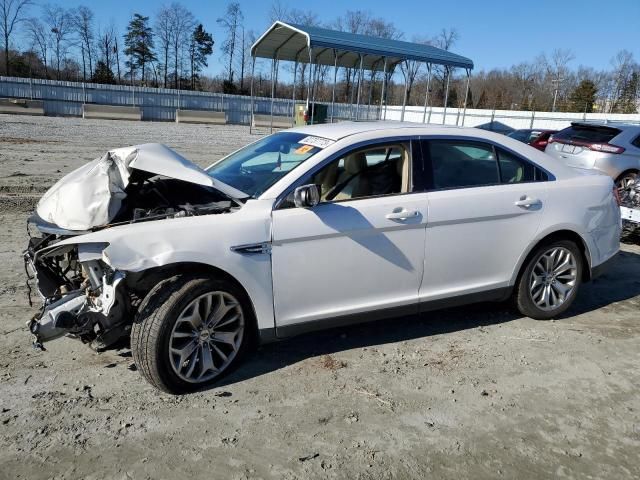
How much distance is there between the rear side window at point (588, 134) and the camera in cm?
1030

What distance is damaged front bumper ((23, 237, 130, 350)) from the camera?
3.18 metres

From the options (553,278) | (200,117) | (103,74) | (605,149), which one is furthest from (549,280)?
(103,74)

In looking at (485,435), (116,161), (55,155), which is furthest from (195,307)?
(55,155)

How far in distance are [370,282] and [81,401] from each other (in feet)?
6.75

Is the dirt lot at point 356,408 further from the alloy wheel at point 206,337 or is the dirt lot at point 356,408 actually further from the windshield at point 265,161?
the windshield at point 265,161

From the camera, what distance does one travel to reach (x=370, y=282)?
3.89m

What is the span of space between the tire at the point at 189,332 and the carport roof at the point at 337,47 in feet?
51.9

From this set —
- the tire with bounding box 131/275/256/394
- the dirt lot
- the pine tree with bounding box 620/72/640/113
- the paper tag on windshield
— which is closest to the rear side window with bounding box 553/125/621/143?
the dirt lot

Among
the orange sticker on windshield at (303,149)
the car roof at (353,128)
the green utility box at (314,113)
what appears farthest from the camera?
the green utility box at (314,113)

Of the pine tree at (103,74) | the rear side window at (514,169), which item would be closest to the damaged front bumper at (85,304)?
the rear side window at (514,169)

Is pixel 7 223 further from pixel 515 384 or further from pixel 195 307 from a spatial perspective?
Answer: pixel 515 384

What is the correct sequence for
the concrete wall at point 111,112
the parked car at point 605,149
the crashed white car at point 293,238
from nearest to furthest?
1. the crashed white car at point 293,238
2. the parked car at point 605,149
3. the concrete wall at point 111,112

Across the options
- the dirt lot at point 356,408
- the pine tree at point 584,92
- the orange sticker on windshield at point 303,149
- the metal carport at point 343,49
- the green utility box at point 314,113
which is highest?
the pine tree at point 584,92

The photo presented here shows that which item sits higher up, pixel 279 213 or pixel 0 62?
pixel 0 62
